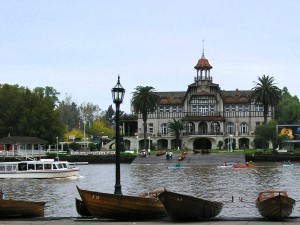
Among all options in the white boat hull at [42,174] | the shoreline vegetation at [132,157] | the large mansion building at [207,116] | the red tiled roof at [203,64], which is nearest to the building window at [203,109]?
the large mansion building at [207,116]

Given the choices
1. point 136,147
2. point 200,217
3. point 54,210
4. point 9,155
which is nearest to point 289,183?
point 54,210

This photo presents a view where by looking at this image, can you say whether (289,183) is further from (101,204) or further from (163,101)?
(163,101)

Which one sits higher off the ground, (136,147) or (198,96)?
(198,96)

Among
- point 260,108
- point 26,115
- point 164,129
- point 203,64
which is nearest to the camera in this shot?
point 26,115

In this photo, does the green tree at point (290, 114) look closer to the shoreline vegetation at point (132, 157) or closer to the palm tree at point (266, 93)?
the palm tree at point (266, 93)

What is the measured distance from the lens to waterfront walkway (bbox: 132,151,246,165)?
287 feet

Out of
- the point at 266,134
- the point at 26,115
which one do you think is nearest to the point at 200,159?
the point at 266,134

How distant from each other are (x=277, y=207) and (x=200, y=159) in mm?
69826

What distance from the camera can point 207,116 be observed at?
118m

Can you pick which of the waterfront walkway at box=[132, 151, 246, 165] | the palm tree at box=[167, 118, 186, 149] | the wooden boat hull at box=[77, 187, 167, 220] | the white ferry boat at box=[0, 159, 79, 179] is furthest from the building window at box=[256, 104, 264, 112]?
the wooden boat hull at box=[77, 187, 167, 220]

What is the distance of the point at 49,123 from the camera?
358ft

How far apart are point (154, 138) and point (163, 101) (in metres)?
7.90

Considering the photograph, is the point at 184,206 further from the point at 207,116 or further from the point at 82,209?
the point at 207,116

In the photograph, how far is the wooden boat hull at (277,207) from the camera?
67.3 feet
